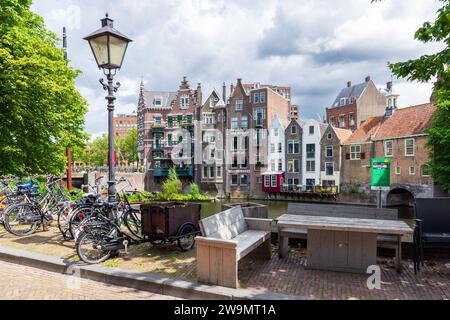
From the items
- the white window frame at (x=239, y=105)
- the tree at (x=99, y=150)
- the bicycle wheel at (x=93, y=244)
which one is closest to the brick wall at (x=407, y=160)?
the white window frame at (x=239, y=105)

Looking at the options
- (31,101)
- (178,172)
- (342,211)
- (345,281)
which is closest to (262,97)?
(178,172)

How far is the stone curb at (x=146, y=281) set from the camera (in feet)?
14.5

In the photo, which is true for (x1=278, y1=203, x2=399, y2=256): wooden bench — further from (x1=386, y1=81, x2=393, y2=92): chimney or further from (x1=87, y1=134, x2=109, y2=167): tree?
(x1=87, y1=134, x2=109, y2=167): tree

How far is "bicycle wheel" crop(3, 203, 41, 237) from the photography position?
7840 mm

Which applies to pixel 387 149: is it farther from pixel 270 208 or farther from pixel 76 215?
pixel 76 215

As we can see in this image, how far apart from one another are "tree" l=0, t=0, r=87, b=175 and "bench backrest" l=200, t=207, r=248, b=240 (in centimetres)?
1017

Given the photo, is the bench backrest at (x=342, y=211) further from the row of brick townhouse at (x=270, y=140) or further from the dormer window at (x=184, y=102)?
the dormer window at (x=184, y=102)

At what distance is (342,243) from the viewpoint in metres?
5.55

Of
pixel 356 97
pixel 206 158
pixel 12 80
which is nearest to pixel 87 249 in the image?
pixel 12 80

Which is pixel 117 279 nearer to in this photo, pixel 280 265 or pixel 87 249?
pixel 87 249

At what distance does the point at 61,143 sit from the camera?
592 inches

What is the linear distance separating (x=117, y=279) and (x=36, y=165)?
40.7 ft

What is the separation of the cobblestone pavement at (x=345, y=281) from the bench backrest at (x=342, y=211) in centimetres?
94

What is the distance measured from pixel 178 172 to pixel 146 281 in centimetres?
4551
